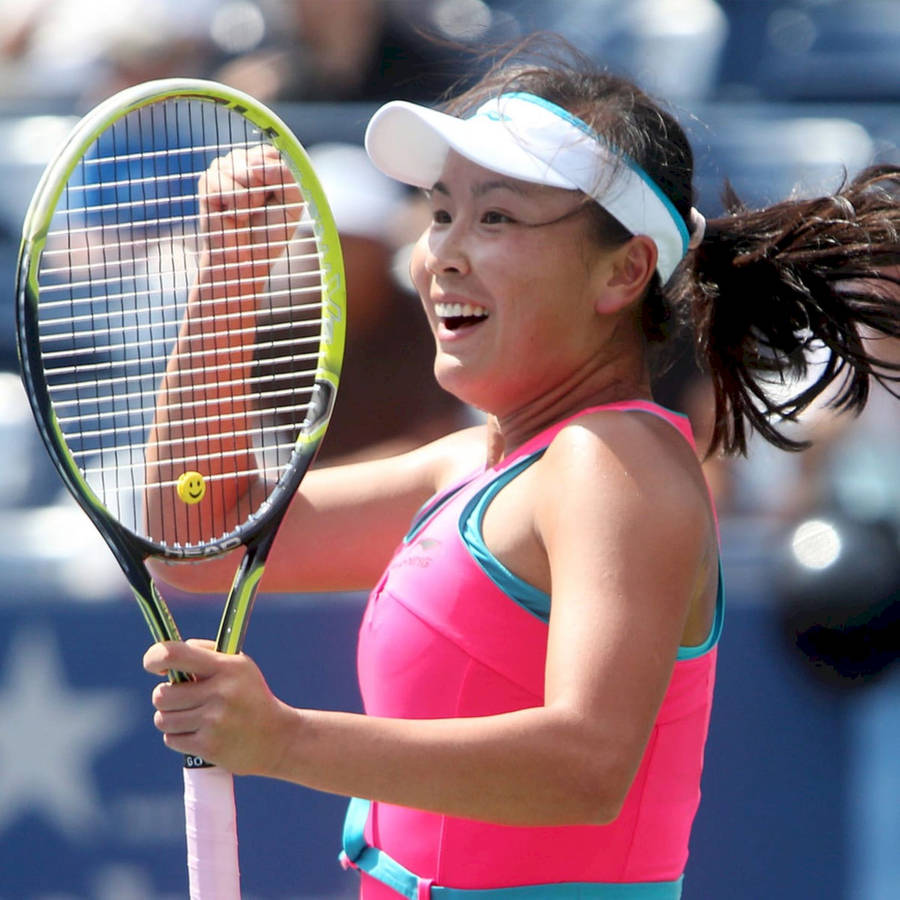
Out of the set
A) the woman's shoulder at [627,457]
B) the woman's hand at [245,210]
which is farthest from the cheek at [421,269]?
the woman's shoulder at [627,457]

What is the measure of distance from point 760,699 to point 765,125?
4.15ft

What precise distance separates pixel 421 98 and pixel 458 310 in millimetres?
1913

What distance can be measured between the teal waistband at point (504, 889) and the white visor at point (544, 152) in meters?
0.60

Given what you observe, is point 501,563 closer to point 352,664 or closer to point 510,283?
point 510,283

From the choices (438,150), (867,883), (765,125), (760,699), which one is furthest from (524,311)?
(765,125)

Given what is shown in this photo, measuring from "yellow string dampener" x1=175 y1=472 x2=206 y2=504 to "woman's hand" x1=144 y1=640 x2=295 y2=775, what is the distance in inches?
11.7

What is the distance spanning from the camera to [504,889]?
1.43m

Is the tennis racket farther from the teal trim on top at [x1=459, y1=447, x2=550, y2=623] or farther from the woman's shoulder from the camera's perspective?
the woman's shoulder


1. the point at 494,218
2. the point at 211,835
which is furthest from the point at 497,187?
the point at 211,835

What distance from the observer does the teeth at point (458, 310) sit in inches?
58.4

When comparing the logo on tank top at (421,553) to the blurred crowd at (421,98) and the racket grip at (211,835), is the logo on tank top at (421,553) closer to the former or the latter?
the racket grip at (211,835)

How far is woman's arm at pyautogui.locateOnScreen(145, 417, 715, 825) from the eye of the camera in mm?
1196

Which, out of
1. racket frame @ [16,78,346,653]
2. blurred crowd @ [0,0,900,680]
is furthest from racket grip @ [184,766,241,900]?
blurred crowd @ [0,0,900,680]

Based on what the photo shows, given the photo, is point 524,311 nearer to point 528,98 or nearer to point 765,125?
point 528,98
